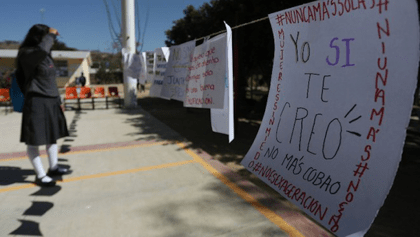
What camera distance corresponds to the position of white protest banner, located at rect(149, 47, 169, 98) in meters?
5.36

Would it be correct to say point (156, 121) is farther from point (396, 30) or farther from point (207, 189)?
point (396, 30)

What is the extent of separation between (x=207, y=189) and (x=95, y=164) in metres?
2.22

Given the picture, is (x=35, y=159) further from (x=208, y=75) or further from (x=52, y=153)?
(x=208, y=75)

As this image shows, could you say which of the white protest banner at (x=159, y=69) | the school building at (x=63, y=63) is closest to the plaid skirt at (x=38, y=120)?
the white protest banner at (x=159, y=69)

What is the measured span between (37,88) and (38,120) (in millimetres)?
408

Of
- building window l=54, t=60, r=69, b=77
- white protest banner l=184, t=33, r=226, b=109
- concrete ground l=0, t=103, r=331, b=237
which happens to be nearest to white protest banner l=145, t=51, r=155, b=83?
concrete ground l=0, t=103, r=331, b=237

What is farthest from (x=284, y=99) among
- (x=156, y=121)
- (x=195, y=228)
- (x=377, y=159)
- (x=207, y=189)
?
(x=156, y=121)

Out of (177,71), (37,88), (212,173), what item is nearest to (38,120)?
(37,88)

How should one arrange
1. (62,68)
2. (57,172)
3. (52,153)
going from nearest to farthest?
(52,153) → (57,172) → (62,68)

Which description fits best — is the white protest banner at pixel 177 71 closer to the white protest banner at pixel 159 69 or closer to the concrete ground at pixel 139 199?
the white protest banner at pixel 159 69

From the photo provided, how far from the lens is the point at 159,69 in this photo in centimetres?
552

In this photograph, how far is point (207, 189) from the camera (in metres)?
3.69

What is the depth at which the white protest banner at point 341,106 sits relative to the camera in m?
1.34

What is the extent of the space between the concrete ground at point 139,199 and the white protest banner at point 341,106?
42.2 inches
